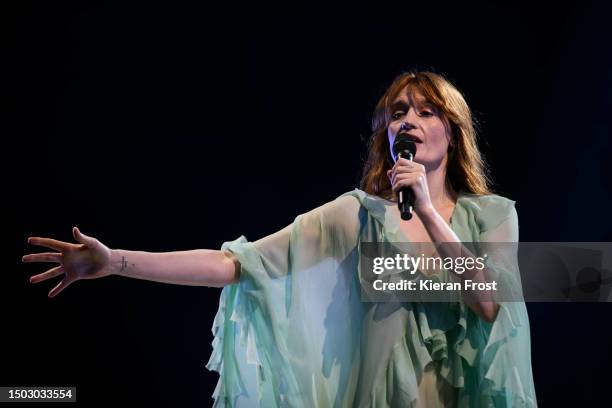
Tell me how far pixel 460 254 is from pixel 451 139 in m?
0.44

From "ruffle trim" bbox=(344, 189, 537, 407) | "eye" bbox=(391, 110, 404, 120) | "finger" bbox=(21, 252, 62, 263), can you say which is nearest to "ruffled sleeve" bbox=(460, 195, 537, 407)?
"ruffle trim" bbox=(344, 189, 537, 407)

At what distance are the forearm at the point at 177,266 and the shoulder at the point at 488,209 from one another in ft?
1.96

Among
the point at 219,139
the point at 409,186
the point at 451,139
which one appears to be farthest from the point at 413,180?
the point at 219,139

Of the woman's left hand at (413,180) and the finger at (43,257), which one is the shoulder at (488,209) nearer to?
the woman's left hand at (413,180)

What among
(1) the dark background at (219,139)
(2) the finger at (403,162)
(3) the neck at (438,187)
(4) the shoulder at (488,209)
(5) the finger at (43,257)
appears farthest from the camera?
(1) the dark background at (219,139)

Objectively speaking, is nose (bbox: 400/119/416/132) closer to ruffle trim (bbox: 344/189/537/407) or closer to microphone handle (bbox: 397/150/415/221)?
microphone handle (bbox: 397/150/415/221)

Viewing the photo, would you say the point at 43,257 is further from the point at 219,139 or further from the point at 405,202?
the point at 219,139

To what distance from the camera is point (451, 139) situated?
2068mm

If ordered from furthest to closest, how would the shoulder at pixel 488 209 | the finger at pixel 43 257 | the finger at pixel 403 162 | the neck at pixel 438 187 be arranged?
the neck at pixel 438 187 < the shoulder at pixel 488 209 < the finger at pixel 403 162 < the finger at pixel 43 257

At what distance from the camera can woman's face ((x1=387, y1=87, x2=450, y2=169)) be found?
6.46ft

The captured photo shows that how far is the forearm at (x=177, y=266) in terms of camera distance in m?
1.68

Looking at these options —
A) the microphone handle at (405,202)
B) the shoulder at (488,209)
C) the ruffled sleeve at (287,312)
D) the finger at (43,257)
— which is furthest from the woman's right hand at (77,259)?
the shoulder at (488,209)

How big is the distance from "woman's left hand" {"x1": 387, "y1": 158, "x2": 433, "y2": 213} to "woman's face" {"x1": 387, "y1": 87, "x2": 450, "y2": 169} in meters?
0.21

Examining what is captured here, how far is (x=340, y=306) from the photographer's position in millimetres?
1902
